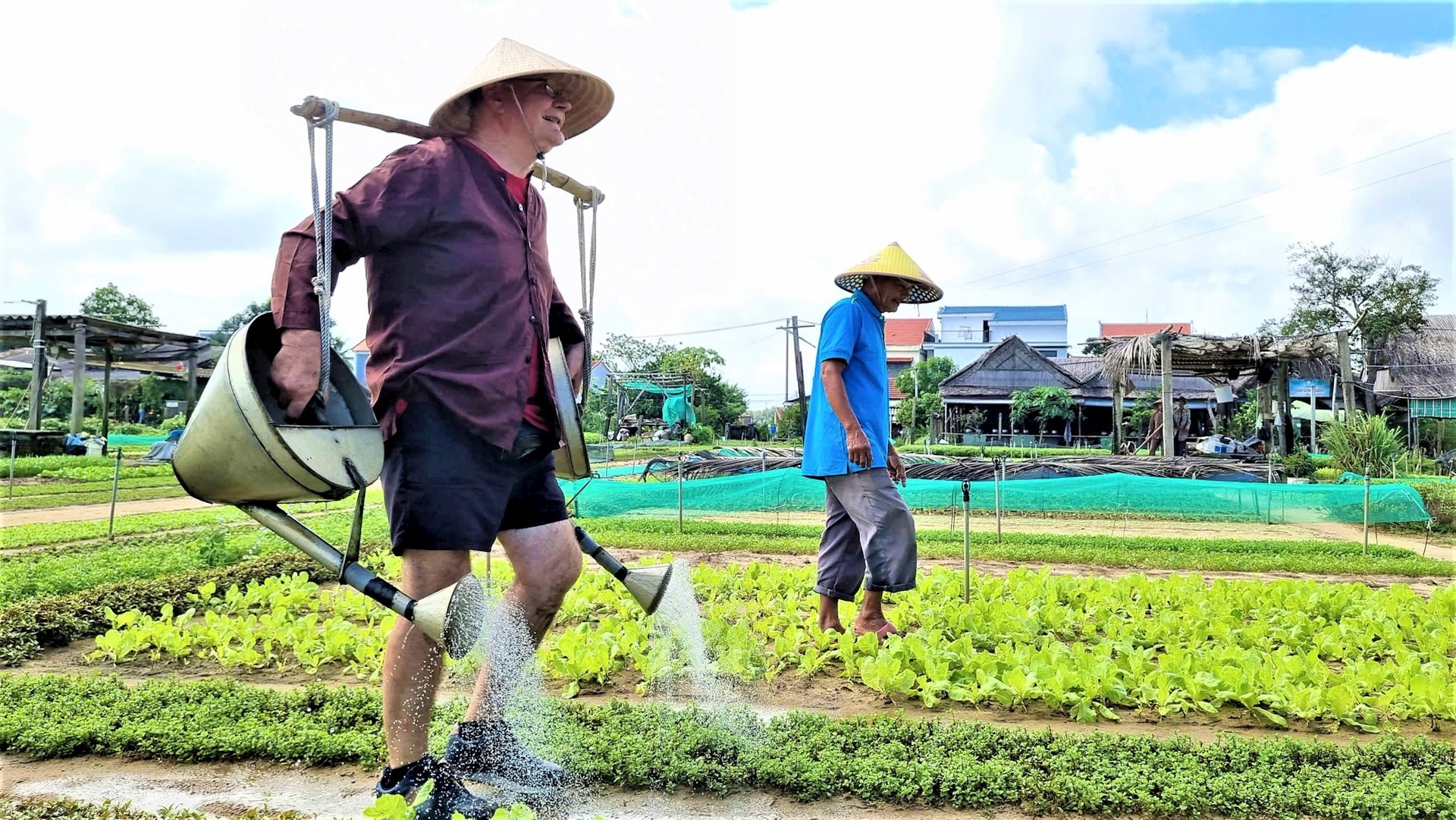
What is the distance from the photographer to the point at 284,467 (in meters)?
1.93

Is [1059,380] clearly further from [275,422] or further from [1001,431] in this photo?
[275,422]

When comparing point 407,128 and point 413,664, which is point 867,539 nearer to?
point 413,664

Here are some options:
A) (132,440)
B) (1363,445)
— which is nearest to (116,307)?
(132,440)

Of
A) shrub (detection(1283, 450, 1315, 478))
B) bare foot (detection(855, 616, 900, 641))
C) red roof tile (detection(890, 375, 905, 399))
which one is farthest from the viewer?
red roof tile (detection(890, 375, 905, 399))

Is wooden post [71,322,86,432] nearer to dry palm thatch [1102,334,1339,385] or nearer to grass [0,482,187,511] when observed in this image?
grass [0,482,187,511]

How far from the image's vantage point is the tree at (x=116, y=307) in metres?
44.5

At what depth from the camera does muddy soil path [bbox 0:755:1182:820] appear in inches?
93.8

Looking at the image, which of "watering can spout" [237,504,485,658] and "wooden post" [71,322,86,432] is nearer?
"watering can spout" [237,504,485,658]

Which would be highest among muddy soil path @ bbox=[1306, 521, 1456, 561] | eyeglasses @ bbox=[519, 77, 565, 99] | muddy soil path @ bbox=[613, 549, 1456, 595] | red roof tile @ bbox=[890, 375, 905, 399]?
red roof tile @ bbox=[890, 375, 905, 399]

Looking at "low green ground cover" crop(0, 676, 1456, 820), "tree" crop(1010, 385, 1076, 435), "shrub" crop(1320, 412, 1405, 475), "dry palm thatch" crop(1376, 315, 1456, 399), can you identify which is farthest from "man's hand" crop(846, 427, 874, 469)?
"dry palm thatch" crop(1376, 315, 1456, 399)

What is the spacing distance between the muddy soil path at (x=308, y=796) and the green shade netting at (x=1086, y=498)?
8.68m

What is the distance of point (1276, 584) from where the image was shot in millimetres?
5207

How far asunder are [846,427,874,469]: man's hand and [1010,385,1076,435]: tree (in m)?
32.1

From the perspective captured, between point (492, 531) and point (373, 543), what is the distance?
6.45 meters
